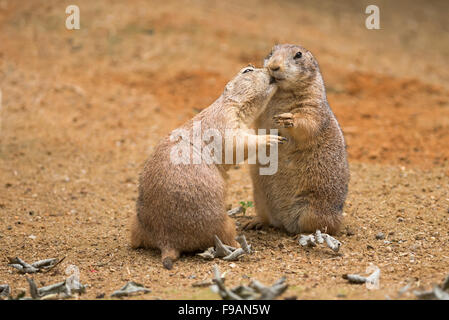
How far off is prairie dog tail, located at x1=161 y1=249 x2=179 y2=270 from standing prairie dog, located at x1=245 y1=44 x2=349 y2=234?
5.33 ft

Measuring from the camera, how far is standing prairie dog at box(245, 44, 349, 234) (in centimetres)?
640

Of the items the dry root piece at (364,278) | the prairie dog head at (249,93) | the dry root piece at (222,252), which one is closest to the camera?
the dry root piece at (364,278)

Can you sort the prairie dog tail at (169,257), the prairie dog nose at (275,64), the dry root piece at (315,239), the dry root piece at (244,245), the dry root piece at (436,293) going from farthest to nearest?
the prairie dog nose at (275,64) < the dry root piece at (315,239) < the dry root piece at (244,245) < the prairie dog tail at (169,257) < the dry root piece at (436,293)

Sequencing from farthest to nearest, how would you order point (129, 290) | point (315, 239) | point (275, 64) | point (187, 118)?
1. point (187, 118)
2. point (275, 64)
3. point (315, 239)
4. point (129, 290)

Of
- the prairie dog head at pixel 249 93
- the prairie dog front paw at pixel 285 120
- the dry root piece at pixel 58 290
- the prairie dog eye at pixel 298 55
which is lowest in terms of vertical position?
the dry root piece at pixel 58 290

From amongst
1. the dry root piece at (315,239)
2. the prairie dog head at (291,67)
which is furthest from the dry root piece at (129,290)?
the prairie dog head at (291,67)

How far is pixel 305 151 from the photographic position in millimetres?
6461

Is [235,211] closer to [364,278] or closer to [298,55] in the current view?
[298,55]

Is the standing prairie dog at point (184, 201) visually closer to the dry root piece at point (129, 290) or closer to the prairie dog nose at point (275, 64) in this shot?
the dry root piece at point (129, 290)

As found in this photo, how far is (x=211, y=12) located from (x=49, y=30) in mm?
4425

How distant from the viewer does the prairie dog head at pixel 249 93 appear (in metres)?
6.16

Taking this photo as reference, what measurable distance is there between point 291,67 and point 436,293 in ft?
10.2

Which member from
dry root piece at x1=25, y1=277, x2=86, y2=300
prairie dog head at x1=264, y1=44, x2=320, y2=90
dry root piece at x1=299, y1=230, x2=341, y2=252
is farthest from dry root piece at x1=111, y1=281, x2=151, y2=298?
prairie dog head at x1=264, y1=44, x2=320, y2=90

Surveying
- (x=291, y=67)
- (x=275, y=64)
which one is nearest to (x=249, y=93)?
(x=275, y=64)
